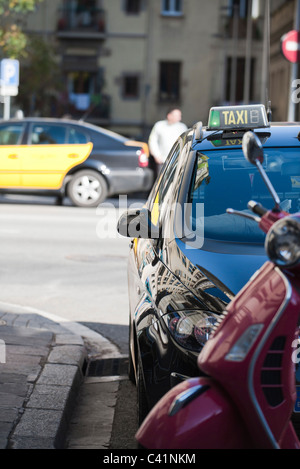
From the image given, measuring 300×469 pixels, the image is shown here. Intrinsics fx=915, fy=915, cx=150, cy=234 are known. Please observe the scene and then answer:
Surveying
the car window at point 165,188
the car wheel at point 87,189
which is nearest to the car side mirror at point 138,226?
the car window at point 165,188

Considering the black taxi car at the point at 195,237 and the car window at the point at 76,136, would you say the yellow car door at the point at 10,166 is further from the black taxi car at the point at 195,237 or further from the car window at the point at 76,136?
the black taxi car at the point at 195,237

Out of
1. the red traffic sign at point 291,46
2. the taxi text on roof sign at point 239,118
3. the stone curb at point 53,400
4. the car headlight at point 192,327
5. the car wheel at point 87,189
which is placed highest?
the red traffic sign at point 291,46

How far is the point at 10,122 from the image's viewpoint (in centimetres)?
1786

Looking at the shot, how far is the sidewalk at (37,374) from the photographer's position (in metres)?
4.31

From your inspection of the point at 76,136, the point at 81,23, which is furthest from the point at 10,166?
the point at 81,23

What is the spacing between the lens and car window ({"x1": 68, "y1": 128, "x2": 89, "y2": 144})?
58.3 feet

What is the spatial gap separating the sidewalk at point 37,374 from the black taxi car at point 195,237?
513 millimetres

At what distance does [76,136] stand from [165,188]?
13.0 m

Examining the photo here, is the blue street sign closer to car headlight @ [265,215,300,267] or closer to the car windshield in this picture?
the car windshield

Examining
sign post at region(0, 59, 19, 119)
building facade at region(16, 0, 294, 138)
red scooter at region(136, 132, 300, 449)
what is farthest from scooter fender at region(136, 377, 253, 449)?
building facade at region(16, 0, 294, 138)

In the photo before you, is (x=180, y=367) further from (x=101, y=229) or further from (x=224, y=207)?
(x=101, y=229)

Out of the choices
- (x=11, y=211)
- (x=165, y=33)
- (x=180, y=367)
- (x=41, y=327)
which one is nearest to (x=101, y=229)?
(x=11, y=211)

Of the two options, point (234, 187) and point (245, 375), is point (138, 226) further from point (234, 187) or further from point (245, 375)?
point (245, 375)
